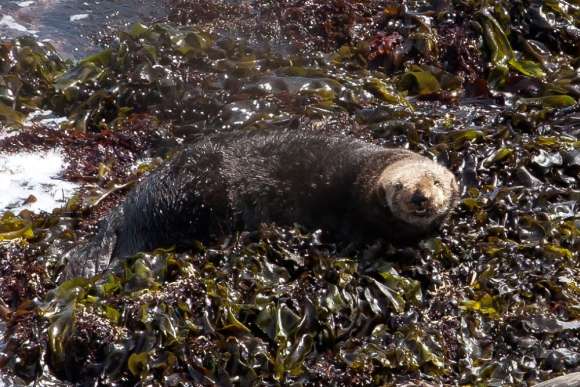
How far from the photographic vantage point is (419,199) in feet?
17.2

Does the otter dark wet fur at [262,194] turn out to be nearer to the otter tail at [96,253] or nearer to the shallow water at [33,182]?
the otter tail at [96,253]

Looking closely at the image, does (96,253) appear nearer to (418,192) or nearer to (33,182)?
(33,182)

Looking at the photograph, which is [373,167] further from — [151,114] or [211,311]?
[151,114]

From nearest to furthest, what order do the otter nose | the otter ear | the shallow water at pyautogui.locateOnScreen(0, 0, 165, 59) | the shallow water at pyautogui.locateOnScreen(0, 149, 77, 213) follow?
the otter nose → the otter ear → the shallow water at pyautogui.locateOnScreen(0, 149, 77, 213) → the shallow water at pyautogui.locateOnScreen(0, 0, 165, 59)

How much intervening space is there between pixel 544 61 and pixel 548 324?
340cm

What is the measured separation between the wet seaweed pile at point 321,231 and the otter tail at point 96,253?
106 millimetres

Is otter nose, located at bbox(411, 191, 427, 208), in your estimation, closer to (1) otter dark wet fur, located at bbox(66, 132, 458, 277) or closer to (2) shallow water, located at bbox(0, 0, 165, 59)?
(1) otter dark wet fur, located at bbox(66, 132, 458, 277)

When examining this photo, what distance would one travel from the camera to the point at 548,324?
4.59 metres

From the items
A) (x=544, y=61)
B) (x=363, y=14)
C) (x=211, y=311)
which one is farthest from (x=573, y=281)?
(x=363, y=14)

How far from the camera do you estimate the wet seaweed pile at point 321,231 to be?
451 cm

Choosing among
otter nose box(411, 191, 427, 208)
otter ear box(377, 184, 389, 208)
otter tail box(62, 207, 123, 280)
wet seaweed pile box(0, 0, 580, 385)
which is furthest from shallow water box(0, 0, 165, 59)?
otter nose box(411, 191, 427, 208)

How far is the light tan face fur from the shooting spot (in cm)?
525

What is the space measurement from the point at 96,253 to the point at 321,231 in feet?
4.54

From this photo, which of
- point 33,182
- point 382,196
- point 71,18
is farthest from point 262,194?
point 71,18
